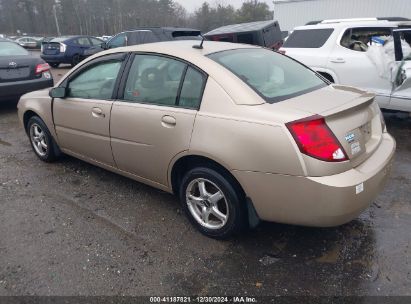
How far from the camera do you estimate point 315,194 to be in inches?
93.4

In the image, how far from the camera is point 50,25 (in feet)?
215

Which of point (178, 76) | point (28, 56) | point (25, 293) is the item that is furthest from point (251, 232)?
point (28, 56)

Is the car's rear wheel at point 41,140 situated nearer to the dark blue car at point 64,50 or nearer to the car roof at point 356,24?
the car roof at point 356,24

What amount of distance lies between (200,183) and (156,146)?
0.51 metres

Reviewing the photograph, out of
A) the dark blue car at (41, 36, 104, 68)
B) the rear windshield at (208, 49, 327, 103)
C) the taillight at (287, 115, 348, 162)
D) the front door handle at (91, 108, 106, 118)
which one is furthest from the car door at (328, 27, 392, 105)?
the dark blue car at (41, 36, 104, 68)

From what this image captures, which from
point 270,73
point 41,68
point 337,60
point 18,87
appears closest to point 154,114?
point 270,73

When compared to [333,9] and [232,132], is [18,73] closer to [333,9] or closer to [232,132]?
[232,132]

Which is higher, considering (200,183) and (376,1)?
(376,1)

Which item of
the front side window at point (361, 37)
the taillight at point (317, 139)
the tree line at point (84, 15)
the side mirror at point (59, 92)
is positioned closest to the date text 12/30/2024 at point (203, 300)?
the taillight at point (317, 139)

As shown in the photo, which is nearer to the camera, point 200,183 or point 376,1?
point 200,183

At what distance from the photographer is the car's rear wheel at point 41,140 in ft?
15.1

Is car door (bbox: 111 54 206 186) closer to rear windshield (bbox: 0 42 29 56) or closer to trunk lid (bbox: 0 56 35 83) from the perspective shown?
trunk lid (bbox: 0 56 35 83)

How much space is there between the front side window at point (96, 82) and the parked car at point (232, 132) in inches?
0.5

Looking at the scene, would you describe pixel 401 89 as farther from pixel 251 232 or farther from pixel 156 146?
pixel 156 146
